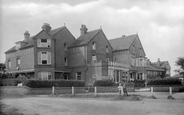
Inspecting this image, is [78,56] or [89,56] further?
[78,56]

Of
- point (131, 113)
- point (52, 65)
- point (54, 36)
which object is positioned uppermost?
point (54, 36)

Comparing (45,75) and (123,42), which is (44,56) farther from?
(123,42)

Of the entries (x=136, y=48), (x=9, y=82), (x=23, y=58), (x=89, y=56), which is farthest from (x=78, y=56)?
(x=9, y=82)

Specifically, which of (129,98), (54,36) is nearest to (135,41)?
(54,36)

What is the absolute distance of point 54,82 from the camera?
1291 inches

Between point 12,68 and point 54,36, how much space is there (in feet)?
40.3

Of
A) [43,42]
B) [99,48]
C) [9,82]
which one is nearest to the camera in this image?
[9,82]

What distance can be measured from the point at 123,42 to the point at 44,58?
20.2 metres

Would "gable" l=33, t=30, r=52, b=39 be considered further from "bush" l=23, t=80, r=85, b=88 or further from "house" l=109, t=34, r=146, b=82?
"house" l=109, t=34, r=146, b=82

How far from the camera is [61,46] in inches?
1875

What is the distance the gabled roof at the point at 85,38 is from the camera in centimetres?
4724

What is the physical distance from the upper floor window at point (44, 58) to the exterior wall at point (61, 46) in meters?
2.38

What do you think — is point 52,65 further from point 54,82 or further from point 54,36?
point 54,82

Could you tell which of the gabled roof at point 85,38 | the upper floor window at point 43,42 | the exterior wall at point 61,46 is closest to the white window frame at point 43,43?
the upper floor window at point 43,42
